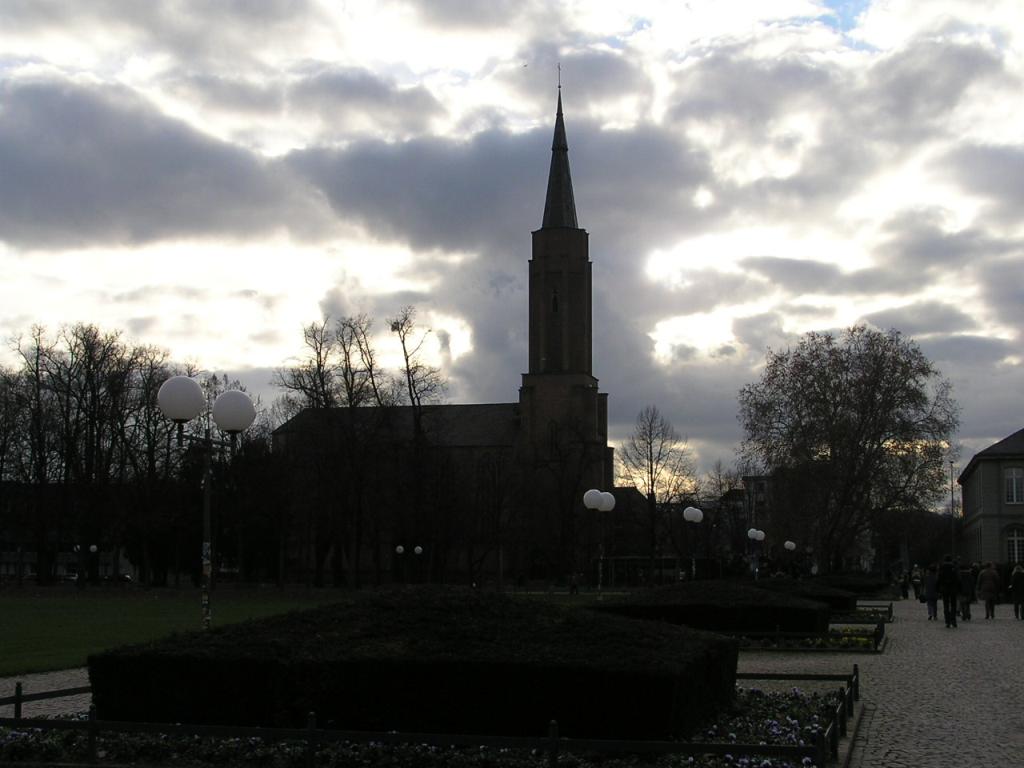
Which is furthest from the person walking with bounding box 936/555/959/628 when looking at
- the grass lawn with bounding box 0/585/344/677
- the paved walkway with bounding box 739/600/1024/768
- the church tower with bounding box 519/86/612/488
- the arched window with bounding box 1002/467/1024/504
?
the church tower with bounding box 519/86/612/488

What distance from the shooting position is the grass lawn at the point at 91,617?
2428cm

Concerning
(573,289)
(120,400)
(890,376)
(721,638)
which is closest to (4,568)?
(573,289)

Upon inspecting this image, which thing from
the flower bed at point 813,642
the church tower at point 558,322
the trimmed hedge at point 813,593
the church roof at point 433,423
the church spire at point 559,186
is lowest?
the flower bed at point 813,642

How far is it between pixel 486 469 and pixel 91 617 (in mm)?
50356

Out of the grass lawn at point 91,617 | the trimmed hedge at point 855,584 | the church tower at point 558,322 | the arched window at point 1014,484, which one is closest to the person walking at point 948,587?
the trimmed hedge at point 855,584

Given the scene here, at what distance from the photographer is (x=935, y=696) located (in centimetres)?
1734

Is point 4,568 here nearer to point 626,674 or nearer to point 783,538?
point 783,538

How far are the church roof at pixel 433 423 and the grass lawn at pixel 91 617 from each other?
8.51 meters

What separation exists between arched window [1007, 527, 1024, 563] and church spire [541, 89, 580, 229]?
42188 mm

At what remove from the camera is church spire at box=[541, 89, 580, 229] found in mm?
105562

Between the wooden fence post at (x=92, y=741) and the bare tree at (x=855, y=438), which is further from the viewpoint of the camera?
the bare tree at (x=855, y=438)

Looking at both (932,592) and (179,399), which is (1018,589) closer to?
(932,592)

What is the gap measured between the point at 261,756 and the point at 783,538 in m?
66.3

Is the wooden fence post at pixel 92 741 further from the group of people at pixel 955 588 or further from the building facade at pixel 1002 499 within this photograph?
the building facade at pixel 1002 499
